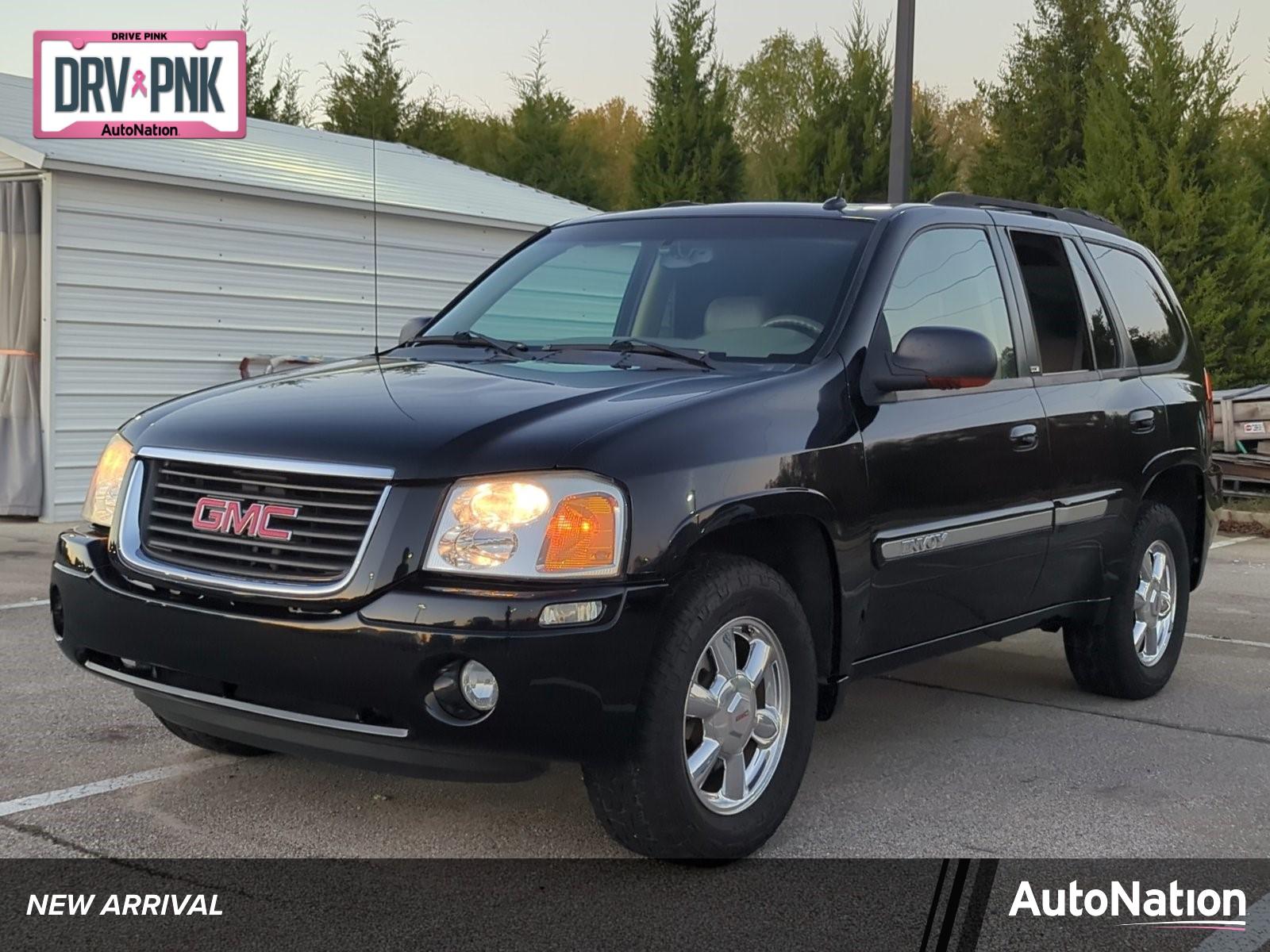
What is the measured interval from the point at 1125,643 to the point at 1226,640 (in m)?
2.17

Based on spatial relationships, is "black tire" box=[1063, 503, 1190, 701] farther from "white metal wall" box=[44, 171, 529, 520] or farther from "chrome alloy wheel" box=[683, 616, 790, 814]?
"white metal wall" box=[44, 171, 529, 520]

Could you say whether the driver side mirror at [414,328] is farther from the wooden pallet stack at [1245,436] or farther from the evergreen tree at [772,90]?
the evergreen tree at [772,90]

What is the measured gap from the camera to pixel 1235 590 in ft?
32.4

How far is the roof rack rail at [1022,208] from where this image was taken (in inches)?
217

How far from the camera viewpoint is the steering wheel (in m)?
4.66

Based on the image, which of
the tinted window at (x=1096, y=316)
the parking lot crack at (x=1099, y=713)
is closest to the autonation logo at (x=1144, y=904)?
the parking lot crack at (x=1099, y=713)

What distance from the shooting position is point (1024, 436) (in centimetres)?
522

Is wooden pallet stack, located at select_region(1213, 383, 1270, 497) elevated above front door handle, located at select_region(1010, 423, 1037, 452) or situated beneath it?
A: situated beneath

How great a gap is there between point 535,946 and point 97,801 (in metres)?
1.66

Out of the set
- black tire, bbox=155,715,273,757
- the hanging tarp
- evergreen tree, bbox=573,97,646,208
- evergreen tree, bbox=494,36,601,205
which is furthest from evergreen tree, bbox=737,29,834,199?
black tire, bbox=155,715,273,757

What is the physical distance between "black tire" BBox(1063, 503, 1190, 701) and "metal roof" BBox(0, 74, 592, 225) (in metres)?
8.77

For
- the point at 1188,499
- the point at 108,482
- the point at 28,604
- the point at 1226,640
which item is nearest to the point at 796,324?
the point at 108,482

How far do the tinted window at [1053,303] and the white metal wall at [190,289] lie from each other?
28.2ft

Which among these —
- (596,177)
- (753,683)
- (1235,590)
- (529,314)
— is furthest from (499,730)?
(596,177)
